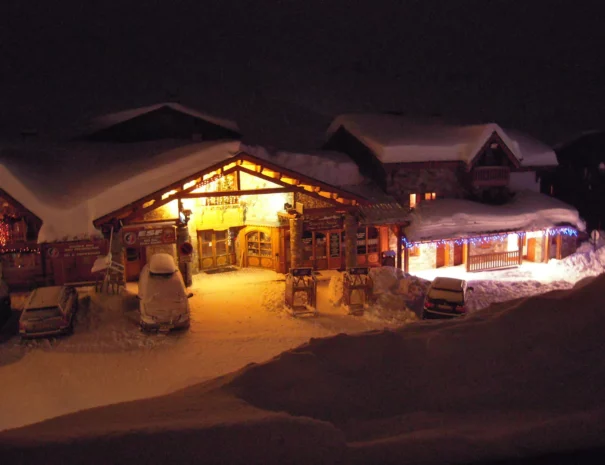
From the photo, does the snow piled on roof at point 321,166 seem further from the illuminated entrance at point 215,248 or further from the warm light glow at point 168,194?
the warm light glow at point 168,194

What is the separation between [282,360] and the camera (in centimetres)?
600

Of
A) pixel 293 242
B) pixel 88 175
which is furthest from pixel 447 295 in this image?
pixel 88 175

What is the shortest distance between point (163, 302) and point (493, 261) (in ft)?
55.2

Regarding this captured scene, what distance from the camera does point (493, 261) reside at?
27.6m

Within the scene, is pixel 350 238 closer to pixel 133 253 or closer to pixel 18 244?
pixel 133 253

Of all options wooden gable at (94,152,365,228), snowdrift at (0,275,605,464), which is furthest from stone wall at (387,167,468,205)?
snowdrift at (0,275,605,464)

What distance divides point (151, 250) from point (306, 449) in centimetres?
2083

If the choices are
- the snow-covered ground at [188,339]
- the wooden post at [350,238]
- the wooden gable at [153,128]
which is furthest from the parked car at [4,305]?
the wooden post at [350,238]

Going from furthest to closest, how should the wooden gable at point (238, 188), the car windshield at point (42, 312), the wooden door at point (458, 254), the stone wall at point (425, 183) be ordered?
the wooden door at point (458, 254), the stone wall at point (425, 183), the wooden gable at point (238, 188), the car windshield at point (42, 312)

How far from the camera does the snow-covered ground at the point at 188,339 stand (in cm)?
1420

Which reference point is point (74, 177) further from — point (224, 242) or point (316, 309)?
point (316, 309)

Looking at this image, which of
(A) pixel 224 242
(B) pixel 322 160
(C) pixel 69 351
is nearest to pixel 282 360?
(C) pixel 69 351

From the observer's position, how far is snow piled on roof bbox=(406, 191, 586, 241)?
2575 centimetres

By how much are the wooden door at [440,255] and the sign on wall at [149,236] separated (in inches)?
534
